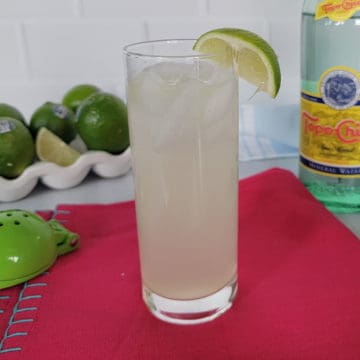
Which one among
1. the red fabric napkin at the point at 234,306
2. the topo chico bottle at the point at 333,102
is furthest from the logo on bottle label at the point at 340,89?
the red fabric napkin at the point at 234,306

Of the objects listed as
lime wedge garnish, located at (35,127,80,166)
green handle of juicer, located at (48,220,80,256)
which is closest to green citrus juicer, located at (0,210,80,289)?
green handle of juicer, located at (48,220,80,256)

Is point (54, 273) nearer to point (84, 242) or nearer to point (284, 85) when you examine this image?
point (84, 242)

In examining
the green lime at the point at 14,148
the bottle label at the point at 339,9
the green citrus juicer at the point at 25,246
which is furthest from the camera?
the green lime at the point at 14,148

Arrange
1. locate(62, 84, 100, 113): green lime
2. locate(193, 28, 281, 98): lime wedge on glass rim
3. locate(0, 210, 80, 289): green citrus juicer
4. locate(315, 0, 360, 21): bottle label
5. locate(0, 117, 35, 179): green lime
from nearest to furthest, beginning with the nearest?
1. locate(193, 28, 281, 98): lime wedge on glass rim
2. locate(0, 210, 80, 289): green citrus juicer
3. locate(315, 0, 360, 21): bottle label
4. locate(0, 117, 35, 179): green lime
5. locate(62, 84, 100, 113): green lime

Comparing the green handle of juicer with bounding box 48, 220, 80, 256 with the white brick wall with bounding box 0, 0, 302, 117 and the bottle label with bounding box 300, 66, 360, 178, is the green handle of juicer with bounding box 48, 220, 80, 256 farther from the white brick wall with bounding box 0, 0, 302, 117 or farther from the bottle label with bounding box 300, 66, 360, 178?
the white brick wall with bounding box 0, 0, 302, 117

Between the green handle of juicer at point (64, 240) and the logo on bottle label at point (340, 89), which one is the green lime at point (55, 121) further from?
the logo on bottle label at point (340, 89)

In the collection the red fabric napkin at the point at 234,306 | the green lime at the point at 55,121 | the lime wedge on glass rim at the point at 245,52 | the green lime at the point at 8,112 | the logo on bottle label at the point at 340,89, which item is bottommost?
the red fabric napkin at the point at 234,306
